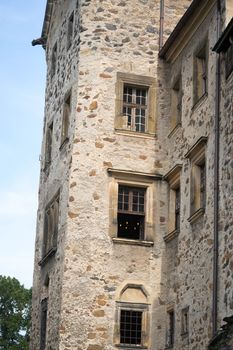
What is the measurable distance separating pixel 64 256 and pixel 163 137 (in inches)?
184

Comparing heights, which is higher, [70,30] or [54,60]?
[70,30]

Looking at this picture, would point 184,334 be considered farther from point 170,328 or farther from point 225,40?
point 225,40

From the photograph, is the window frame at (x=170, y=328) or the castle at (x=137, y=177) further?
the window frame at (x=170, y=328)

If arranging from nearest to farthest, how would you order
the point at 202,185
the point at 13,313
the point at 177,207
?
the point at 202,185
the point at 177,207
the point at 13,313

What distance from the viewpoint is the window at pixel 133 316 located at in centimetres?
2316

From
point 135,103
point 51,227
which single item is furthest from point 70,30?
point 51,227

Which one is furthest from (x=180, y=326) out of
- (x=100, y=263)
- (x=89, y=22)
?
(x=89, y=22)

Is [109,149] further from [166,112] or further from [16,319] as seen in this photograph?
[16,319]

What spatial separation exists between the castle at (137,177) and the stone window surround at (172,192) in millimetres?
42

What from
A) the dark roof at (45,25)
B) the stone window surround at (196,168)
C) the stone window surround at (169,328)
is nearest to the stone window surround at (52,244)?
the stone window surround at (169,328)

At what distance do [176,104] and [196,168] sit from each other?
3345mm

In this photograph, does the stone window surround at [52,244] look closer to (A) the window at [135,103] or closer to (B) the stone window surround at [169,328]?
(A) the window at [135,103]

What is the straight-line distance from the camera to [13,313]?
60688mm

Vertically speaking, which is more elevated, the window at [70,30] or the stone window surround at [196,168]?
the window at [70,30]
